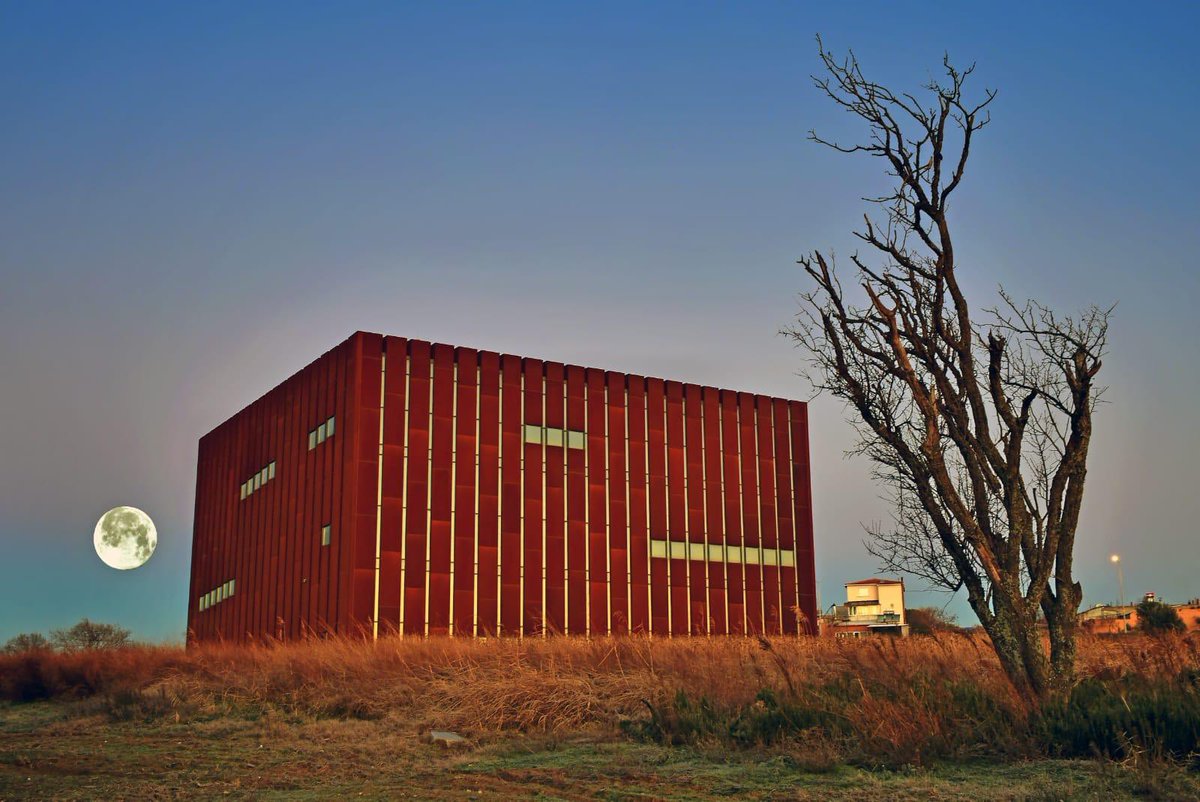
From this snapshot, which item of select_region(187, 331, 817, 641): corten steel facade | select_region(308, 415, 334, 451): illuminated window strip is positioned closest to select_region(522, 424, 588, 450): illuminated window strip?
select_region(187, 331, 817, 641): corten steel facade

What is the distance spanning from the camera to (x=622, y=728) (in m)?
13.5

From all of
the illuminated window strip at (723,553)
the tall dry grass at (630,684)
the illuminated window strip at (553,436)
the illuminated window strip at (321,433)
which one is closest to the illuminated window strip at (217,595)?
the illuminated window strip at (321,433)

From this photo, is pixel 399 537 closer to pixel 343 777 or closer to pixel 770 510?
pixel 770 510

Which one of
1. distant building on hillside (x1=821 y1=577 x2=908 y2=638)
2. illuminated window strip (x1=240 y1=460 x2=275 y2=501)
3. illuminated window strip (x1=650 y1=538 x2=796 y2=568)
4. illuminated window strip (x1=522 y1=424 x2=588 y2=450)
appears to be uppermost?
illuminated window strip (x1=522 y1=424 x2=588 y2=450)

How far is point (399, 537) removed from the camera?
41031 millimetres

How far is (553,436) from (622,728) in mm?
32554

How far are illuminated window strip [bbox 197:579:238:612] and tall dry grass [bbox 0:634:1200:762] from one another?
89.3ft

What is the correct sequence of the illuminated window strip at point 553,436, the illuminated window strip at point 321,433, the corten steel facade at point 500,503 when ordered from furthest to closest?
1. the illuminated window strip at point 553,436
2. the illuminated window strip at point 321,433
3. the corten steel facade at point 500,503

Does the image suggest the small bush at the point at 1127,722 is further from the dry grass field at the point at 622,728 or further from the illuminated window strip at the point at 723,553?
the illuminated window strip at the point at 723,553

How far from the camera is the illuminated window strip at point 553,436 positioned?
45.1 metres

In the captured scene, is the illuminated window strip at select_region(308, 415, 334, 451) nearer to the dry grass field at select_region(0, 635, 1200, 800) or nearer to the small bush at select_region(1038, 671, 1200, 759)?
the dry grass field at select_region(0, 635, 1200, 800)

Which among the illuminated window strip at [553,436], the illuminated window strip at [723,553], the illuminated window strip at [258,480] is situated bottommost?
the illuminated window strip at [723,553]

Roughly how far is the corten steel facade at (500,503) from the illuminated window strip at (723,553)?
8 cm

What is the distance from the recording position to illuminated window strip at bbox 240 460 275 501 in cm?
4846
